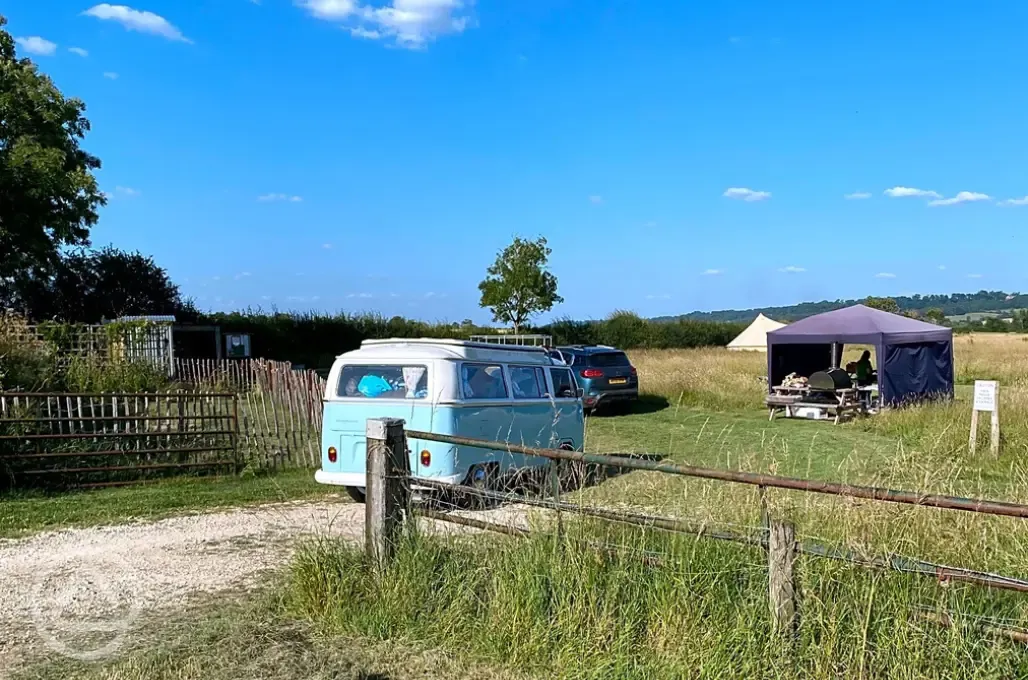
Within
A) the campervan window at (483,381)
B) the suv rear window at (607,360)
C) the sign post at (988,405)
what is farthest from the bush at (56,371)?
the sign post at (988,405)

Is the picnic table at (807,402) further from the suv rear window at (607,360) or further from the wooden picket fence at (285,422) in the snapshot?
the wooden picket fence at (285,422)

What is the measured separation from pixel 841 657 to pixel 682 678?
2.40ft

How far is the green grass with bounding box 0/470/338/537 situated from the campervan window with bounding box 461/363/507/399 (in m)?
2.51

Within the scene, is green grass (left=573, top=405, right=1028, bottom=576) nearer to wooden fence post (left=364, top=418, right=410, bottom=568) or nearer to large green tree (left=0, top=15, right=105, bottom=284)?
wooden fence post (left=364, top=418, right=410, bottom=568)

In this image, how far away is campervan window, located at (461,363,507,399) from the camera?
9.52 metres

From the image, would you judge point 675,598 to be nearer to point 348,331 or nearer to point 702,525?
point 702,525

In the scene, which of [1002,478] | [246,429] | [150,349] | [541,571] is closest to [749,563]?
[541,571]

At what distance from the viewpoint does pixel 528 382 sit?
10688 mm

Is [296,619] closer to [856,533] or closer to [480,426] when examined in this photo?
[856,533]

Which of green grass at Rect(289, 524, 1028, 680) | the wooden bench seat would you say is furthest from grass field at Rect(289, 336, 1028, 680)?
the wooden bench seat

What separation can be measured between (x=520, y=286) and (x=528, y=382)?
134ft

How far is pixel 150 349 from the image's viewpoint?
23.7m

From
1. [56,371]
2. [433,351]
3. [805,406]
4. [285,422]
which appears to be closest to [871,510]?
[433,351]

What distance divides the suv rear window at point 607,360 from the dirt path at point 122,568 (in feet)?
39.9
